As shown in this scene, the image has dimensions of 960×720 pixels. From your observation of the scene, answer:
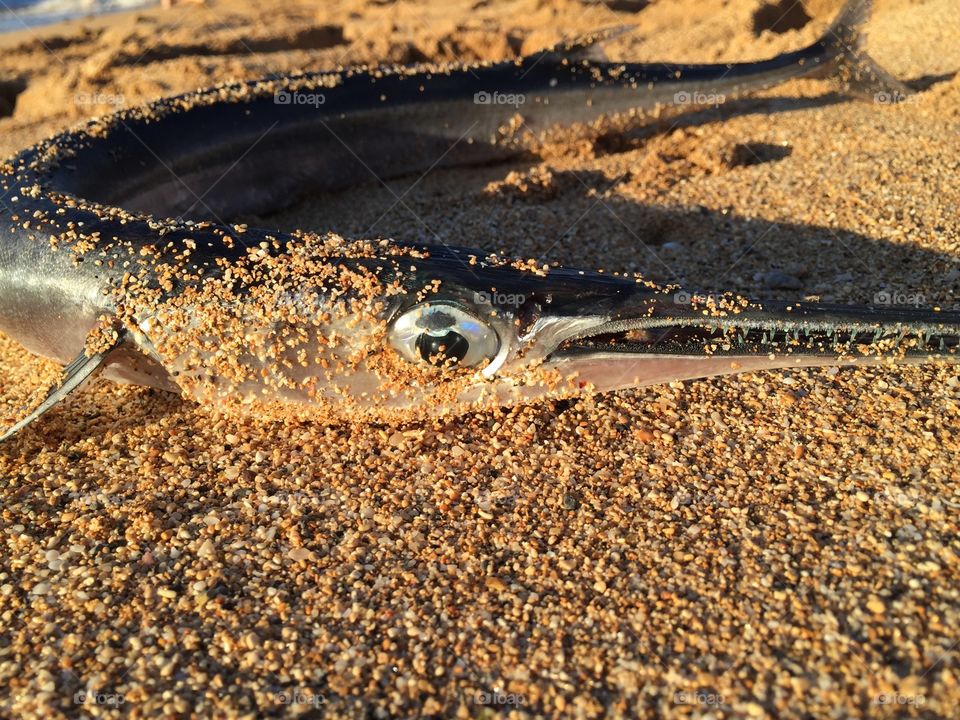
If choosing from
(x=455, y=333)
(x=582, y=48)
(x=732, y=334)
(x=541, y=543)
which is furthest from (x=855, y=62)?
(x=541, y=543)

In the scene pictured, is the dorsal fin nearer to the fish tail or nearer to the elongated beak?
the fish tail

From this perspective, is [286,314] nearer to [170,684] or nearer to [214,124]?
[170,684]

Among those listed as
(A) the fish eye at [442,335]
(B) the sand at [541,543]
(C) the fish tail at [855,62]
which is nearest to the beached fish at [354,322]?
(A) the fish eye at [442,335]

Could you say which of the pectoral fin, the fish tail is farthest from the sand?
the fish tail

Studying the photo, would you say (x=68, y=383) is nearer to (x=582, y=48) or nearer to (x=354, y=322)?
(x=354, y=322)

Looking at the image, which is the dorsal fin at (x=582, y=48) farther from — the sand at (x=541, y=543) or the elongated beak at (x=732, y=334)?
the elongated beak at (x=732, y=334)
